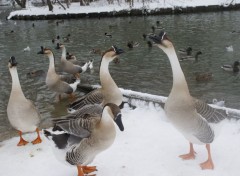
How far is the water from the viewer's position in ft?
34.0

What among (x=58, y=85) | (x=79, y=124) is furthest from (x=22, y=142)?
(x=58, y=85)

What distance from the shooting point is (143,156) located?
5.20 m

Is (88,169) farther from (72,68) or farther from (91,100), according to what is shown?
(72,68)

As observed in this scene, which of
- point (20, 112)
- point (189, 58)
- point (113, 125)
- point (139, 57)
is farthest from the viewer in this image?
point (139, 57)

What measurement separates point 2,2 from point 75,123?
216ft

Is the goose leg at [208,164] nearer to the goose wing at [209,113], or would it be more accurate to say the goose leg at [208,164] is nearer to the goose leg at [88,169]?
the goose wing at [209,113]

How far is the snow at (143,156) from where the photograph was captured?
4.82 meters

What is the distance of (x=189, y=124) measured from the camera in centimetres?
455

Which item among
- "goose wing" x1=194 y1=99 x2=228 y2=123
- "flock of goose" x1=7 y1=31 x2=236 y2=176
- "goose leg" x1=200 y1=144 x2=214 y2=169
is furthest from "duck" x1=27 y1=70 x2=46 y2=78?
"goose leg" x1=200 y1=144 x2=214 y2=169

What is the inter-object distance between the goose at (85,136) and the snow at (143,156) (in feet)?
2.13

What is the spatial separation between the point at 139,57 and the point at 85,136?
37.7ft

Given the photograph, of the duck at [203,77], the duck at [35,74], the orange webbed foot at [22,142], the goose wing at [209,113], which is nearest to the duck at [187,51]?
the duck at [203,77]

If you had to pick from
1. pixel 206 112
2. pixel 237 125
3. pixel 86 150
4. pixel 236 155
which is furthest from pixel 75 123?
pixel 237 125

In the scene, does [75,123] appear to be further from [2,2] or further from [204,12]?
[2,2]
